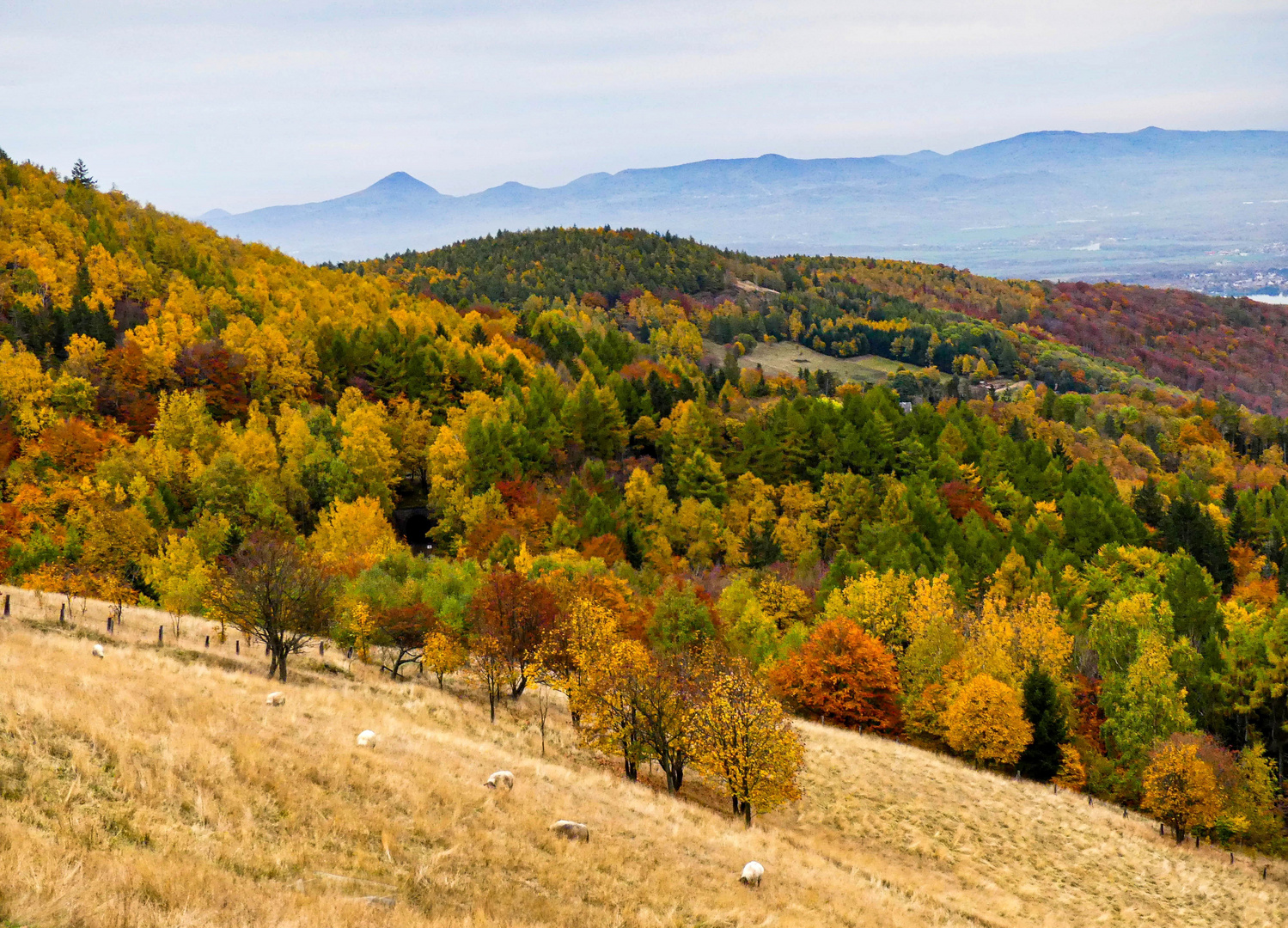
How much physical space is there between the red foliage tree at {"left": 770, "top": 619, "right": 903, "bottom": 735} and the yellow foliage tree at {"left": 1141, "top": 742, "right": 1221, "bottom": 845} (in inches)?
624

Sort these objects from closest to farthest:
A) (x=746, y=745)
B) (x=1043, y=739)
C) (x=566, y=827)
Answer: (x=566, y=827), (x=746, y=745), (x=1043, y=739)

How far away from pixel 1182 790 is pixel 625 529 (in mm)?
55737

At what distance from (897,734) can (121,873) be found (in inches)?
2102

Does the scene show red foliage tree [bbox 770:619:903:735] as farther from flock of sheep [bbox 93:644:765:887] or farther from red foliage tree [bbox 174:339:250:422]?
red foliage tree [bbox 174:339:250:422]

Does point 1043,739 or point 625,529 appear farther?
point 625,529

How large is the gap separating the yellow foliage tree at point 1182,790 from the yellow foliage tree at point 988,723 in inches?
283

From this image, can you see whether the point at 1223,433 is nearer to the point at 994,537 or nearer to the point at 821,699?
the point at 994,537

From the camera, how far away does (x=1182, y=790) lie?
48688 mm

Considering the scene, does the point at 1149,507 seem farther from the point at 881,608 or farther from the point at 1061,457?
the point at 881,608

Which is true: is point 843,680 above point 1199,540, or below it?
above

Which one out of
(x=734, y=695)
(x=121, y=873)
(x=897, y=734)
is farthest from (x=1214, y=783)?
(x=121, y=873)

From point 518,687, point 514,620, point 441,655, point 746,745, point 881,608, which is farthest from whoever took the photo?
point 881,608

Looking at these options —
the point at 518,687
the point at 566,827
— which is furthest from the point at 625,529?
the point at 566,827

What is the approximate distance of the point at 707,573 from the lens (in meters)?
94.0
